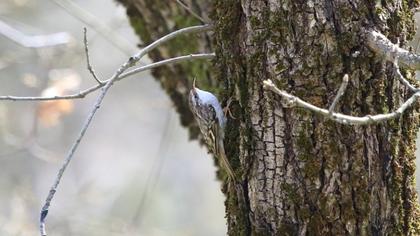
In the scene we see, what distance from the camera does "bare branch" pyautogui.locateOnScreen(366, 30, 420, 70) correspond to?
6.06 ft

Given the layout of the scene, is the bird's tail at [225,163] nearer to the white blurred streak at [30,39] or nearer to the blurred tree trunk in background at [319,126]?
the blurred tree trunk in background at [319,126]

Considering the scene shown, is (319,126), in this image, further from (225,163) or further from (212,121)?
(212,121)

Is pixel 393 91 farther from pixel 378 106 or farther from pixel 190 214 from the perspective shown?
pixel 190 214

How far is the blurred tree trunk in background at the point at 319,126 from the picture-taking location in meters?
2.02

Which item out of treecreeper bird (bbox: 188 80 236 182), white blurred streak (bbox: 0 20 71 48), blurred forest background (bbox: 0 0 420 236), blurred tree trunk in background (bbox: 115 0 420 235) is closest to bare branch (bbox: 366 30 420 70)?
blurred tree trunk in background (bbox: 115 0 420 235)

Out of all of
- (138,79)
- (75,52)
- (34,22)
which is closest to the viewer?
(75,52)

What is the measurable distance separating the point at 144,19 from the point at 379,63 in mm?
1612

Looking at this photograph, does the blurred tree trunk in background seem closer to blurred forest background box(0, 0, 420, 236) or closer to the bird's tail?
the bird's tail

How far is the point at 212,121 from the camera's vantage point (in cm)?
266

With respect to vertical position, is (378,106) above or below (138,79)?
below

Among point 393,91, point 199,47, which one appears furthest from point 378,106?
point 199,47

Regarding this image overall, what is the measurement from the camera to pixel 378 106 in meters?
2.04

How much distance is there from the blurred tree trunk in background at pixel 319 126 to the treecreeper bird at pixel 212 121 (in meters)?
0.11

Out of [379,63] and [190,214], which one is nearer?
[379,63]
